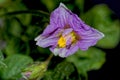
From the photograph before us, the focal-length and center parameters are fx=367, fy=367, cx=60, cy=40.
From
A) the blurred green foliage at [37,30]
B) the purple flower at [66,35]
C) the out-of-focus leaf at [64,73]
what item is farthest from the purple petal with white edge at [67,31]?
the blurred green foliage at [37,30]

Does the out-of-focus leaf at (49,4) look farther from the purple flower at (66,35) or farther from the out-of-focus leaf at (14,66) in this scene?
the purple flower at (66,35)

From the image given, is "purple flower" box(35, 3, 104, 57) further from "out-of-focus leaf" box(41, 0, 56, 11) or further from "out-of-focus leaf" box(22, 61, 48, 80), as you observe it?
"out-of-focus leaf" box(41, 0, 56, 11)

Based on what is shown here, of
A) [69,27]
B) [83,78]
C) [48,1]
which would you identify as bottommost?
[83,78]

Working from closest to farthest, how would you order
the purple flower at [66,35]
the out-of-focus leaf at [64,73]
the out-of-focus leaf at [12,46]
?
the purple flower at [66,35]
the out-of-focus leaf at [64,73]
the out-of-focus leaf at [12,46]

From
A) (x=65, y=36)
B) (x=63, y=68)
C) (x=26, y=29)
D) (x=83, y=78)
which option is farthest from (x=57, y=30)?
(x=26, y=29)

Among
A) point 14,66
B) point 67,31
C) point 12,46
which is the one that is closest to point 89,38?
point 67,31

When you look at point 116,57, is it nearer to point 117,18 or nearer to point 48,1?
point 117,18
